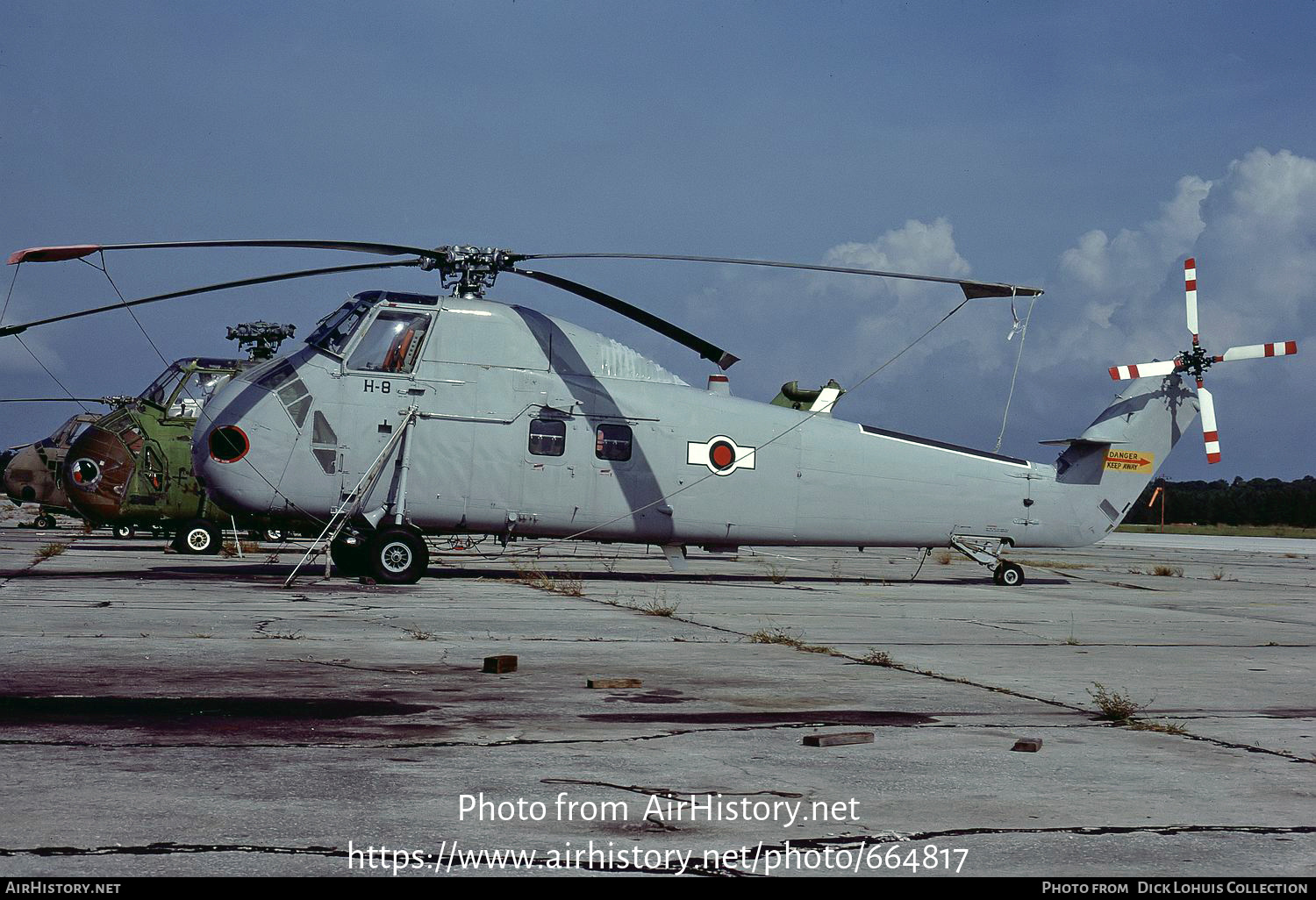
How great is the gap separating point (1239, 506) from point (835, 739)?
9825cm

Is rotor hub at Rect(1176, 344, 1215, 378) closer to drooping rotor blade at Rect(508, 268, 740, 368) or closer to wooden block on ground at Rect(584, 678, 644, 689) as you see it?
drooping rotor blade at Rect(508, 268, 740, 368)

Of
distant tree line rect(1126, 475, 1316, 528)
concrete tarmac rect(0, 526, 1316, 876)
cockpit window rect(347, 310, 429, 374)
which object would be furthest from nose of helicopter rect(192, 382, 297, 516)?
distant tree line rect(1126, 475, 1316, 528)

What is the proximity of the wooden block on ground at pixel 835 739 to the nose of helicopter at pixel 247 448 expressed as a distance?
41.8 feet

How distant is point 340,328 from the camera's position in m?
17.5

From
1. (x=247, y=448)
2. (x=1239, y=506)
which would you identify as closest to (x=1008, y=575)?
(x=247, y=448)

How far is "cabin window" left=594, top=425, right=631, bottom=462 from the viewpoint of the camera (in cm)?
1839

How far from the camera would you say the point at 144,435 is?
23375 millimetres

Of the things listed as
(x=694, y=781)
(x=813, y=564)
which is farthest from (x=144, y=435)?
(x=694, y=781)

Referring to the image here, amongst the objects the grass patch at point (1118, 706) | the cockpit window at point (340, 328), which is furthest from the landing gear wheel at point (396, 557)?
the grass patch at point (1118, 706)

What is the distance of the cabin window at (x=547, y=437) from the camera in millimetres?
18094

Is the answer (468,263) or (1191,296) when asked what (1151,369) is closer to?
(1191,296)

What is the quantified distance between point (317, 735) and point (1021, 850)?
3254 millimetres

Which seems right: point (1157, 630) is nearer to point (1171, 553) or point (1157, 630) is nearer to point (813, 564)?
point (813, 564)

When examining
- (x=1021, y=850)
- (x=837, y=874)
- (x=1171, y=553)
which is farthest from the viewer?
(x=1171, y=553)
